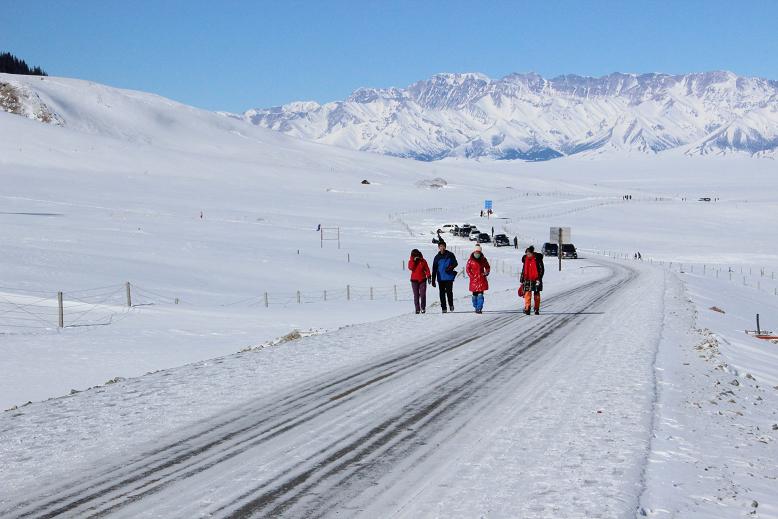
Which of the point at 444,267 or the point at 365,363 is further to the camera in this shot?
the point at 444,267

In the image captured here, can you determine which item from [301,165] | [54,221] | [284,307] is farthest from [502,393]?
[301,165]

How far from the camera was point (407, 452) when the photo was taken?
7727mm

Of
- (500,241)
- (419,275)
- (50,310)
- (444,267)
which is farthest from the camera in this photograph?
(500,241)

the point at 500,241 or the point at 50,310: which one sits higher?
the point at 500,241

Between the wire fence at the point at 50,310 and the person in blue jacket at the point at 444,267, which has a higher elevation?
the person in blue jacket at the point at 444,267

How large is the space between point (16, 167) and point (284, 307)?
10107 cm

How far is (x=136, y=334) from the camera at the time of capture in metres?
19.7

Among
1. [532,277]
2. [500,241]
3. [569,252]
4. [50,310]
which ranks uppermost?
[500,241]

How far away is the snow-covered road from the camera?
6238mm

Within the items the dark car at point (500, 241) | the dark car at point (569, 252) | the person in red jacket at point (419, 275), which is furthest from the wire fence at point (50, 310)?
the dark car at point (500, 241)

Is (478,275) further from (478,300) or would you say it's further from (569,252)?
(569,252)

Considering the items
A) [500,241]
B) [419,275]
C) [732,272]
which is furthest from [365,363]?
[500,241]

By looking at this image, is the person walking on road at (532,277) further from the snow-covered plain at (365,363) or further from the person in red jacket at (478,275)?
the snow-covered plain at (365,363)

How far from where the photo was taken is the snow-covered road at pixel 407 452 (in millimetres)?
6238
